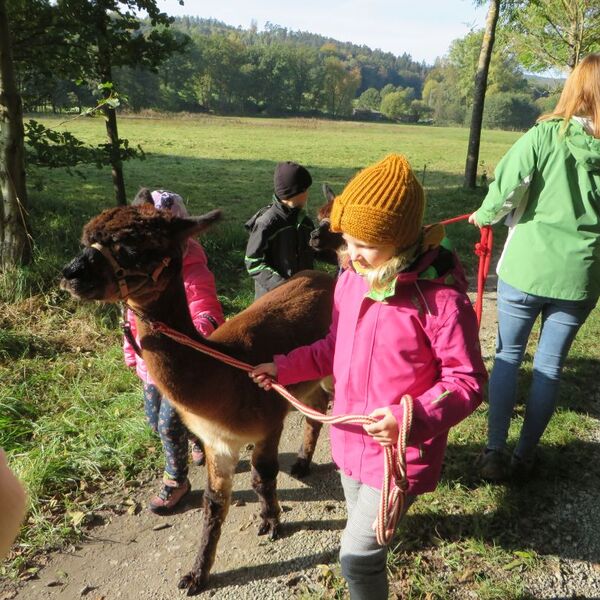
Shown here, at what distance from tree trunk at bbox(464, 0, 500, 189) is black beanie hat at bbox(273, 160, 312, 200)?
1013 centimetres

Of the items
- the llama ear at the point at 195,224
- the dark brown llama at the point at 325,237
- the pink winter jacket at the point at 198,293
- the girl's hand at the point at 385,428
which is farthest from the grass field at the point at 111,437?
the llama ear at the point at 195,224

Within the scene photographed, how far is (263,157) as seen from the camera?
2261 centimetres

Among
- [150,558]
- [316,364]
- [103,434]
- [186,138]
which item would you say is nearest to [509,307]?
[316,364]

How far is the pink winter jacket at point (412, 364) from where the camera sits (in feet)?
5.52

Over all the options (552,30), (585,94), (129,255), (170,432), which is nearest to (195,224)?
(129,255)

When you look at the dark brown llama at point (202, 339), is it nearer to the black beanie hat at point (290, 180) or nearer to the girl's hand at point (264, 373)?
the girl's hand at point (264, 373)

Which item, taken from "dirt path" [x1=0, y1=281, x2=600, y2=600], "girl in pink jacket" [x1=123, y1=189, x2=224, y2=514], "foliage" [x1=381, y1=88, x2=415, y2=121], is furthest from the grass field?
"foliage" [x1=381, y1=88, x2=415, y2=121]

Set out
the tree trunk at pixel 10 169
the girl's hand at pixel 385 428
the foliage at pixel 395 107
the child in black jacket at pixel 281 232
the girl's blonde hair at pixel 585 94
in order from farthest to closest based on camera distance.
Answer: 1. the foliage at pixel 395 107
2. the tree trunk at pixel 10 169
3. the child in black jacket at pixel 281 232
4. the girl's blonde hair at pixel 585 94
5. the girl's hand at pixel 385 428

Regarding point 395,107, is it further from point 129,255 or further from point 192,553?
point 129,255

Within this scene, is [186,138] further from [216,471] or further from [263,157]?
[216,471]

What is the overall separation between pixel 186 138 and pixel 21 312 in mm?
25684

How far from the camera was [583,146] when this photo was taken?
2533 mm

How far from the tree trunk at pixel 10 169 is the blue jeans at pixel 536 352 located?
15.8 ft

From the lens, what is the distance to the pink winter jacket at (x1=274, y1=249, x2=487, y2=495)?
1683 millimetres
